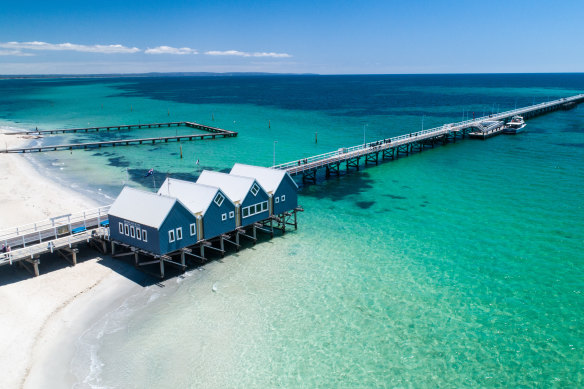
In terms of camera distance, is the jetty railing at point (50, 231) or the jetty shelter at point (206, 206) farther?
the jetty shelter at point (206, 206)

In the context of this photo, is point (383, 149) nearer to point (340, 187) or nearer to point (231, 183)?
point (340, 187)

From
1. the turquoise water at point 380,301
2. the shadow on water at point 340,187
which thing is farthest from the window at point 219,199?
the shadow on water at point 340,187

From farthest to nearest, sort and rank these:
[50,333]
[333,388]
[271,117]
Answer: [271,117], [50,333], [333,388]

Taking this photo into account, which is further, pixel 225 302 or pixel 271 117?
pixel 271 117

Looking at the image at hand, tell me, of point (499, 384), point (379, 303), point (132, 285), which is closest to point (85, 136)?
point (132, 285)

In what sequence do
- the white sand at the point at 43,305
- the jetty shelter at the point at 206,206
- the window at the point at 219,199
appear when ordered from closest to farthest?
the white sand at the point at 43,305
the jetty shelter at the point at 206,206
the window at the point at 219,199

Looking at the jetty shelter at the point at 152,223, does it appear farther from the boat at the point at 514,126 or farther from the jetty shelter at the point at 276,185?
the boat at the point at 514,126

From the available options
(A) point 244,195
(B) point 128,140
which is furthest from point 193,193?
(B) point 128,140

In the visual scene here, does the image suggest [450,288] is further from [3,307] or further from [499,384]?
[3,307]
